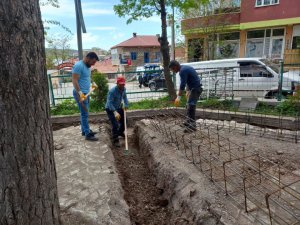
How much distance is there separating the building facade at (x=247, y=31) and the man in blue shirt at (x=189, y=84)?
12.5 meters

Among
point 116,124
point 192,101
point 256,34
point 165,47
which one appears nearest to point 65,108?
point 116,124

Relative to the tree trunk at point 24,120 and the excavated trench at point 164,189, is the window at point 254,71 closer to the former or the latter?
the excavated trench at point 164,189

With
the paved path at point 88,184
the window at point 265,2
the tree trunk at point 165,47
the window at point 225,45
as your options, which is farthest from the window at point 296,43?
the paved path at point 88,184

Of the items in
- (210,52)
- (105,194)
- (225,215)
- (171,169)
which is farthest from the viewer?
(210,52)

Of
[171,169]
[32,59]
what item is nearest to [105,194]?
[171,169]

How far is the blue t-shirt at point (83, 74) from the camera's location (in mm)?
4828

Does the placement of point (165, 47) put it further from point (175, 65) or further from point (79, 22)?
point (175, 65)

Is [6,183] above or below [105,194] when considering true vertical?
above

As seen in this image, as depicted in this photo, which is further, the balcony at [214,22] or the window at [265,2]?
the window at [265,2]

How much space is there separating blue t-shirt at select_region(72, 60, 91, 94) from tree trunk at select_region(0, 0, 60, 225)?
3149 millimetres

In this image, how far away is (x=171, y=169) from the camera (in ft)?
12.7

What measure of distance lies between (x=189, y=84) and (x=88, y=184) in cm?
312

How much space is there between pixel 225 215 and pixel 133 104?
609cm

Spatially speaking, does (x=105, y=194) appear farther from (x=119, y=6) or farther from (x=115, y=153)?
(x=119, y=6)
